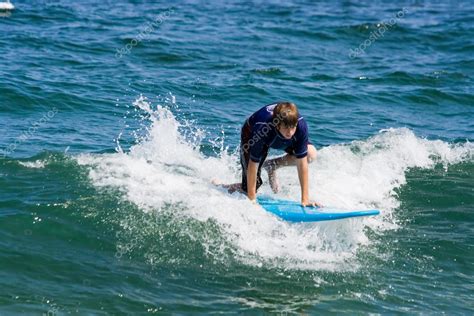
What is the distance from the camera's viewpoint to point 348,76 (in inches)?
771

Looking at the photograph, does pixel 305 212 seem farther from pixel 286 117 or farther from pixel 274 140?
pixel 286 117

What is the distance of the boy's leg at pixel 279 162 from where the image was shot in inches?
392

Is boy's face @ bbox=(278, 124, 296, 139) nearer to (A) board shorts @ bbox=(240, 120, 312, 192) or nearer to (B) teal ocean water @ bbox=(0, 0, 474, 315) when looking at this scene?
(A) board shorts @ bbox=(240, 120, 312, 192)

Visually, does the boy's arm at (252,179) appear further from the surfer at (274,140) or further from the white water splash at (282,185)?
the white water splash at (282,185)

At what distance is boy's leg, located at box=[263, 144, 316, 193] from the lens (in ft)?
32.7

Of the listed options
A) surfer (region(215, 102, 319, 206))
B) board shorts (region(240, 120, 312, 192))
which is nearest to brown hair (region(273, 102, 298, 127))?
surfer (region(215, 102, 319, 206))

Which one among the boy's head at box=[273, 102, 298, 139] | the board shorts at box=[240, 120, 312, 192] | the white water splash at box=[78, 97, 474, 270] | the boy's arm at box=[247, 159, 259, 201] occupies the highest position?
the boy's head at box=[273, 102, 298, 139]

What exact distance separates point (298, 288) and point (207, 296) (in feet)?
3.20

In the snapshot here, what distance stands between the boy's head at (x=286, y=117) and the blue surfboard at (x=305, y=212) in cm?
110

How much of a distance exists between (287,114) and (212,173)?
3.30 meters

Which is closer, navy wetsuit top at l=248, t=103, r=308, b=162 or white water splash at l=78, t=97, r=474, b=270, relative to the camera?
navy wetsuit top at l=248, t=103, r=308, b=162

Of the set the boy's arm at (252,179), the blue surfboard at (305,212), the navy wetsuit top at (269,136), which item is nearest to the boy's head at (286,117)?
the navy wetsuit top at (269,136)

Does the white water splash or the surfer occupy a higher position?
the surfer

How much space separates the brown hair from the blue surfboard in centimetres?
124
